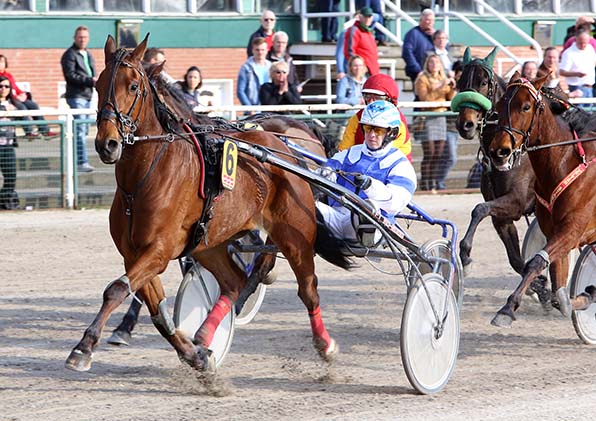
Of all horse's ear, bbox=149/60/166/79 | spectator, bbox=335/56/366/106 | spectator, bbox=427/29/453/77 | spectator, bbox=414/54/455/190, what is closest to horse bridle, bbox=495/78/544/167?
horse's ear, bbox=149/60/166/79

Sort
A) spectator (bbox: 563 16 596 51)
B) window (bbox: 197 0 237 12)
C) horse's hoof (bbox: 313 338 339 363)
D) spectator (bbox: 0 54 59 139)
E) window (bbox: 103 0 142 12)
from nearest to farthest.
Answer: horse's hoof (bbox: 313 338 339 363)
spectator (bbox: 0 54 59 139)
spectator (bbox: 563 16 596 51)
window (bbox: 103 0 142 12)
window (bbox: 197 0 237 12)

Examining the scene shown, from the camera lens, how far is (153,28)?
57.9 ft

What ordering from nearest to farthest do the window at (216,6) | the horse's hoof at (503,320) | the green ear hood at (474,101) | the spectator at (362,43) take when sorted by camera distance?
1. the horse's hoof at (503,320)
2. the green ear hood at (474,101)
3. the spectator at (362,43)
4. the window at (216,6)

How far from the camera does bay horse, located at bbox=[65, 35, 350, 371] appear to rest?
599cm

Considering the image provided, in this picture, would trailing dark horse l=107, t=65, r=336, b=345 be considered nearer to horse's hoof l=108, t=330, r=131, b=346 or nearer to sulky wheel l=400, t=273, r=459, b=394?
horse's hoof l=108, t=330, r=131, b=346

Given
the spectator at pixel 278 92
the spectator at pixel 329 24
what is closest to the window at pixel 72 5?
the spectator at pixel 329 24

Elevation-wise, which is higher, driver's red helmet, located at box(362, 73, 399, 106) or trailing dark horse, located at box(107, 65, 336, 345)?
driver's red helmet, located at box(362, 73, 399, 106)

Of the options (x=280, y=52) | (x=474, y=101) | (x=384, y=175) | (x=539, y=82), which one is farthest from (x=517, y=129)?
(x=280, y=52)

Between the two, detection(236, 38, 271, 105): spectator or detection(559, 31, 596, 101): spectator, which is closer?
detection(236, 38, 271, 105): spectator

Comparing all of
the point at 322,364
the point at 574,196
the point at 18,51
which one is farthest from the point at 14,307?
the point at 18,51

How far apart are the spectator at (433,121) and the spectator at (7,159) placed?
4778 millimetres

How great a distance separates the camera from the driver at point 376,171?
684cm

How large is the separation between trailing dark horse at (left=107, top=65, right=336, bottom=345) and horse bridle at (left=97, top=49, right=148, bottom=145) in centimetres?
31

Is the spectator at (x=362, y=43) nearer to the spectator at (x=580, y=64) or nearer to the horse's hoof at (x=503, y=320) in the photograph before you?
the spectator at (x=580, y=64)
